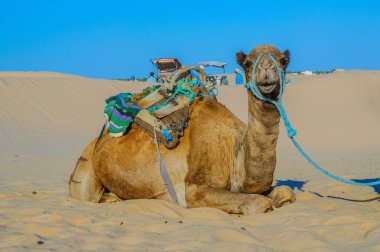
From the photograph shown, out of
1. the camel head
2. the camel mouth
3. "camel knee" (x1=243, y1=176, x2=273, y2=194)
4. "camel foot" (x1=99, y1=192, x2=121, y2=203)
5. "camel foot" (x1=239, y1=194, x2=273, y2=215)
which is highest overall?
the camel head

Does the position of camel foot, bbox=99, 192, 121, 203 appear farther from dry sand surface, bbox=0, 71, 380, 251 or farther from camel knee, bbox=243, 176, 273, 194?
camel knee, bbox=243, 176, 273, 194

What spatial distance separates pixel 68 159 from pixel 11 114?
309 inches

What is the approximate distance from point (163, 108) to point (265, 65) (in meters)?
1.82

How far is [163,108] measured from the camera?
599 centimetres

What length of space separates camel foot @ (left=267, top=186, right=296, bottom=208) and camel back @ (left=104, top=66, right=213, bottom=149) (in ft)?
3.69

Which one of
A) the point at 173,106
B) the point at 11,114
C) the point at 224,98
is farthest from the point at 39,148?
the point at 224,98

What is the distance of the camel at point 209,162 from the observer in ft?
15.8

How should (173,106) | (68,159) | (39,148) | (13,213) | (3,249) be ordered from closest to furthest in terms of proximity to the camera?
(3,249) < (13,213) < (173,106) < (68,159) < (39,148)

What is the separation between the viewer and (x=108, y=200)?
20.9 feet

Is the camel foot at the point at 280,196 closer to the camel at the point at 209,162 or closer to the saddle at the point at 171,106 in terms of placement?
the camel at the point at 209,162

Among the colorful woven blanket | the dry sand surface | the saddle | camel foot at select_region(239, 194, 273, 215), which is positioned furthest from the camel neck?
the colorful woven blanket

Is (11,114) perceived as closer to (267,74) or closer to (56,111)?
(56,111)

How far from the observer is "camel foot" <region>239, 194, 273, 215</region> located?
17.0 ft

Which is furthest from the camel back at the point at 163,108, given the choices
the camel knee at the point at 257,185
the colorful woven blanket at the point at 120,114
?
the camel knee at the point at 257,185
